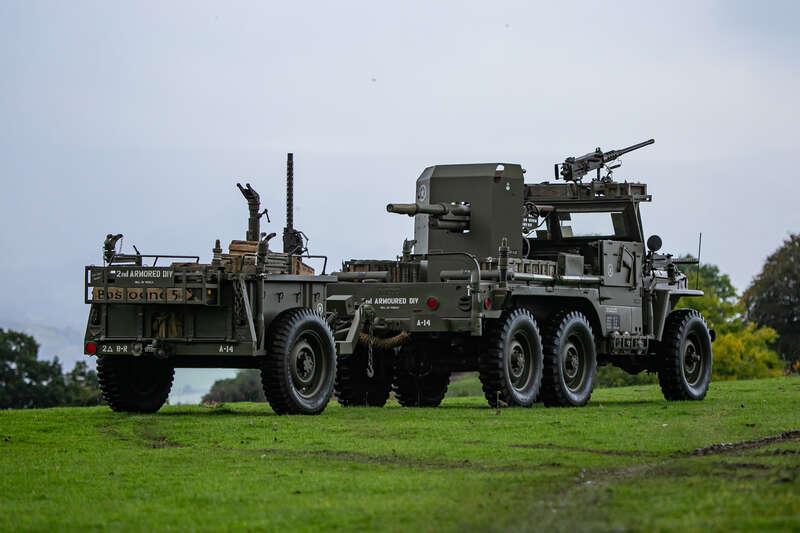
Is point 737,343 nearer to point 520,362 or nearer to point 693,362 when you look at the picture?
point 693,362

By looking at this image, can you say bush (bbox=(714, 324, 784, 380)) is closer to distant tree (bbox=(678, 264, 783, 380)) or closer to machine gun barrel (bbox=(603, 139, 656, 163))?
distant tree (bbox=(678, 264, 783, 380))

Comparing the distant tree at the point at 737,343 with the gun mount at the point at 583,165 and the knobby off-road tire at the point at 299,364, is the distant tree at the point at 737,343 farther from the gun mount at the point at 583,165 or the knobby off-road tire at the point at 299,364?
the knobby off-road tire at the point at 299,364

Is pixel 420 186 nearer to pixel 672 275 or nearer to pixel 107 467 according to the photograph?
pixel 672 275

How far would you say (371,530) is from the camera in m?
12.5

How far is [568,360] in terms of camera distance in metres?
26.9

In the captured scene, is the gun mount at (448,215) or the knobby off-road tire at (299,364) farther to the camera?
the gun mount at (448,215)

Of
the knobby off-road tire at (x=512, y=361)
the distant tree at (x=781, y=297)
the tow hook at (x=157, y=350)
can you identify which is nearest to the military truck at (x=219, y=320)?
the tow hook at (x=157, y=350)

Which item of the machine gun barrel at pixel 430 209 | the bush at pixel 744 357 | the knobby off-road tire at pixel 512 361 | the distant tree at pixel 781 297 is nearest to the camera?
the knobby off-road tire at pixel 512 361

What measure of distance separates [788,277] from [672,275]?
179 ft

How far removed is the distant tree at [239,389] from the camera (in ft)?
231

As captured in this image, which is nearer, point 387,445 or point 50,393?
point 387,445

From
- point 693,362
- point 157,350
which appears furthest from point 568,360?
point 157,350

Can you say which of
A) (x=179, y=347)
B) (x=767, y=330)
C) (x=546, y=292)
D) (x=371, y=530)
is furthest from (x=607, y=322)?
(x=767, y=330)

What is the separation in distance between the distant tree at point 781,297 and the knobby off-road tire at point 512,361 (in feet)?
192
